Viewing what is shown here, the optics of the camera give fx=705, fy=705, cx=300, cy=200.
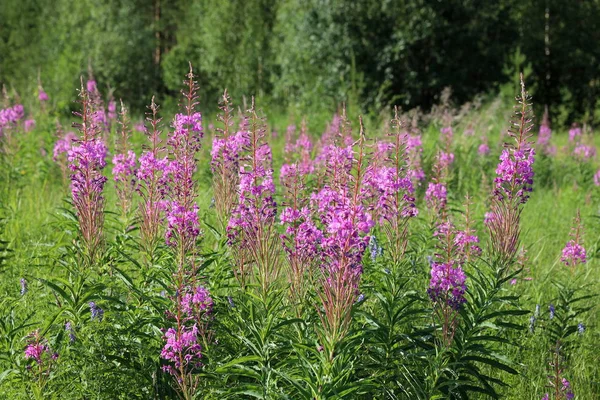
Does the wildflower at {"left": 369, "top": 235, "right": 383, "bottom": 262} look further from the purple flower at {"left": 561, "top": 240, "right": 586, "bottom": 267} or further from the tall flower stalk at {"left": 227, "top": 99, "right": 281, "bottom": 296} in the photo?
the purple flower at {"left": 561, "top": 240, "right": 586, "bottom": 267}

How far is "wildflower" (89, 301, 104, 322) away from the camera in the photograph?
3.54m

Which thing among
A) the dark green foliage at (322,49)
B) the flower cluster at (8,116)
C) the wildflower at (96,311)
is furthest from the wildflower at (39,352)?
the dark green foliage at (322,49)

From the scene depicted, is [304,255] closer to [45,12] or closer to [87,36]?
[87,36]

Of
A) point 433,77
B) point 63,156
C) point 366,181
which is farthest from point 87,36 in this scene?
point 366,181

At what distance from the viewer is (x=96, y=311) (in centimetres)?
356

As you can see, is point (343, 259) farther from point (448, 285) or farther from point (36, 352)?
point (36, 352)

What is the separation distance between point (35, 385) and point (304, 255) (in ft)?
4.72

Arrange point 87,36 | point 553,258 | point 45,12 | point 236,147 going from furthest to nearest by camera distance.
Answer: point 45,12 → point 87,36 → point 553,258 → point 236,147

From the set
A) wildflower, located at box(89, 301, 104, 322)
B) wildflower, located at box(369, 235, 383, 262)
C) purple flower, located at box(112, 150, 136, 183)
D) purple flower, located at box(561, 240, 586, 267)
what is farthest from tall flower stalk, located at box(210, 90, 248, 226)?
purple flower, located at box(561, 240, 586, 267)

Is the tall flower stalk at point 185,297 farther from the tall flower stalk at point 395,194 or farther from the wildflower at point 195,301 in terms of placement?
the tall flower stalk at point 395,194

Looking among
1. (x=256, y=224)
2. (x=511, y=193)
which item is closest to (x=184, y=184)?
(x=256, y=224)

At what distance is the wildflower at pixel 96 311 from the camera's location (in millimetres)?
3537

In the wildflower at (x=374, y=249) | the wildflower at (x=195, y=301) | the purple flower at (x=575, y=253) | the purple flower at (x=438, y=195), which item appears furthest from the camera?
the purple flower at (x=575, y=253)

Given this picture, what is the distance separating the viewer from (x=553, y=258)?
6836mm
